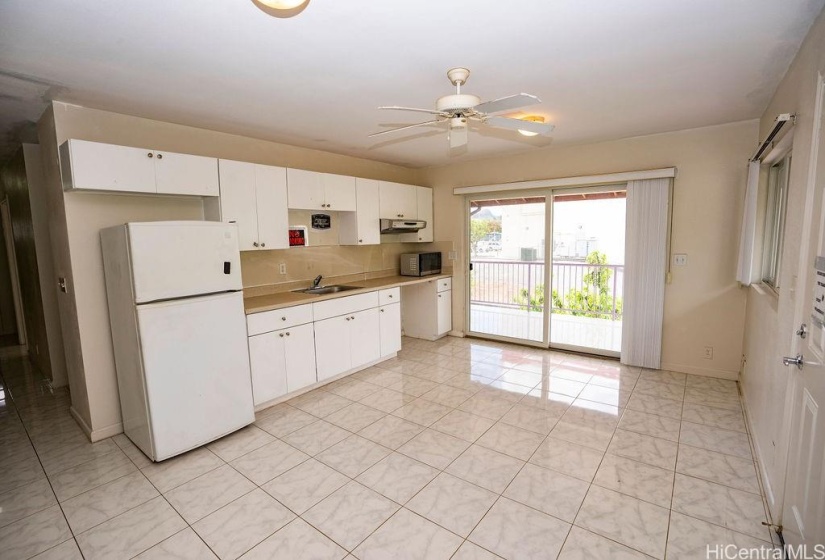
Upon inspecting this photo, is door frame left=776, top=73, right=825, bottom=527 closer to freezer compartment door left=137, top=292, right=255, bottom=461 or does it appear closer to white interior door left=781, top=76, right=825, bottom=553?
white interior door left=781, top=76, right=825, bottom=553

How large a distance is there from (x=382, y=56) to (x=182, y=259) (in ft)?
5.97

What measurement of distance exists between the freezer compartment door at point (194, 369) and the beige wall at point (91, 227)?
752mm

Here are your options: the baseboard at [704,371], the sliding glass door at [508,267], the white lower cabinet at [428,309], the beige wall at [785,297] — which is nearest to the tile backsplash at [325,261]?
the white lower cabinet at [428,309]

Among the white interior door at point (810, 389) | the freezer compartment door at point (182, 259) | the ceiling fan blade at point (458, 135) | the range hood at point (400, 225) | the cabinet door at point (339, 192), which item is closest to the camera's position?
the white interior door at point (810, 389)

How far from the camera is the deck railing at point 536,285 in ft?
16.1

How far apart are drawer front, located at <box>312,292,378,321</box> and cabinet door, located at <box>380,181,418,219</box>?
1.12m

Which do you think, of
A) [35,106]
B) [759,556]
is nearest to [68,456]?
[35,106]

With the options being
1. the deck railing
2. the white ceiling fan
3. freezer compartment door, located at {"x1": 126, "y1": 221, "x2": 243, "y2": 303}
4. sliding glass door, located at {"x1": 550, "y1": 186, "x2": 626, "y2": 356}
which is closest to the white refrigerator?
freezer compartment door, located at {"x1": 126, "y1": 221, "x2": 243, "y2": 303}

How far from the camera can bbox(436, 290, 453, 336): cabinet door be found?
5.20 metres

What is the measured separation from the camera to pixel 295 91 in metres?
2.49

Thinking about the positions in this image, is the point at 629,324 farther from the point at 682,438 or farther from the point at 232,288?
the point at 232,288

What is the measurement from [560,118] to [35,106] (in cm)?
393

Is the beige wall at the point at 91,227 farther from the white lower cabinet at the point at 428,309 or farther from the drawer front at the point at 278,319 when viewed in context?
the white lower cabinet at the point at 428,309

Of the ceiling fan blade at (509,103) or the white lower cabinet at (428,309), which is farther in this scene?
the white lower cabinet at (428,309)
